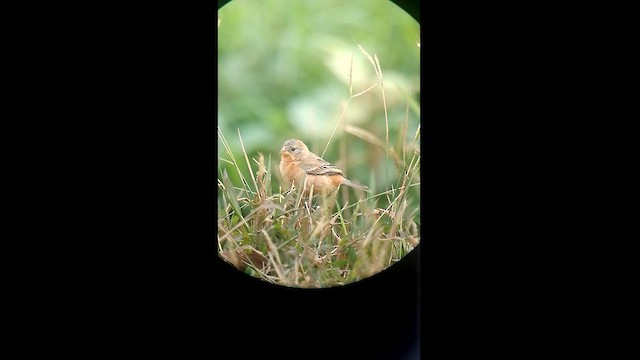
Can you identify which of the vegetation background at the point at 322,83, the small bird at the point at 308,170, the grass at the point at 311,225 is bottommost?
the grass at the point at 311,225

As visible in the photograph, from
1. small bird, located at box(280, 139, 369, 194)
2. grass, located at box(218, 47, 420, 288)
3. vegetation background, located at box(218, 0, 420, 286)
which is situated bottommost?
grass, located at box(218, 47, 420, 288)

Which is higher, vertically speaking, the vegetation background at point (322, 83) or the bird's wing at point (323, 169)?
the vegetation background at point (322, 83)

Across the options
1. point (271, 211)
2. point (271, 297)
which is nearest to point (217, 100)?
point (271, 211)

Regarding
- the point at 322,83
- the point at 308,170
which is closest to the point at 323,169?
the point at 308,170

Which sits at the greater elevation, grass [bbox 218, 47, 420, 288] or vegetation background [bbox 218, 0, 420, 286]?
vegetation background [bbox 218, 0, 420, 286]

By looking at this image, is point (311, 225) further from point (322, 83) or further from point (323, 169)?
point (322, 83)
